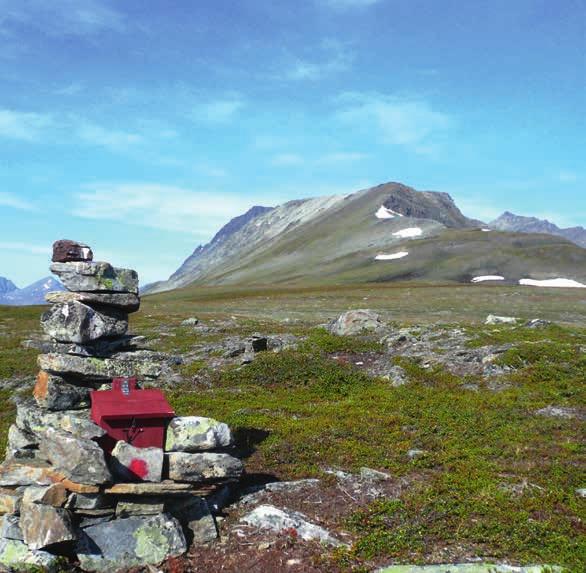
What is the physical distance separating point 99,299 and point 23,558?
672 centimetres

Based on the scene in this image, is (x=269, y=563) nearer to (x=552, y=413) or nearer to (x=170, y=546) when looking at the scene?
(x=170, y=546)

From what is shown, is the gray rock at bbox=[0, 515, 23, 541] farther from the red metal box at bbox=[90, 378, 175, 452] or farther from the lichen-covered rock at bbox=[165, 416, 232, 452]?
the lichen-covered rock at bbox=[165, 416, 232, 452]

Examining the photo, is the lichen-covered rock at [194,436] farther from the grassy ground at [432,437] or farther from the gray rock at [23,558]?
the grassy ground at [432,437]

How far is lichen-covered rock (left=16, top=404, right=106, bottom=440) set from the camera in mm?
13000

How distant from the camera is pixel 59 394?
1509 cm

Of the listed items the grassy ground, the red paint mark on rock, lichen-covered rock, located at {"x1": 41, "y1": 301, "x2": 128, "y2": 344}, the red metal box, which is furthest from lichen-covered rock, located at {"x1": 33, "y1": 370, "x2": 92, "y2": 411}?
the grassy ground

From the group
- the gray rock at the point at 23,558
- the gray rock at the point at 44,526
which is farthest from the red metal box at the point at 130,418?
the gray rock at the point at 23,558

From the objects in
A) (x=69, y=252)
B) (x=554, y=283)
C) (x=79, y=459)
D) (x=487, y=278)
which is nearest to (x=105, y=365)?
(x=69, y=252)

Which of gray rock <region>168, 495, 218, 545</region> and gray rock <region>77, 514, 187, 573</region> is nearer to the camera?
gray rock <region>77, 514, 187, 573</region>

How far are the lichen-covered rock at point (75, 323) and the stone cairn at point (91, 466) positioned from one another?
3cm

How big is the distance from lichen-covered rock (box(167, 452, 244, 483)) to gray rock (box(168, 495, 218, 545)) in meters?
0.67

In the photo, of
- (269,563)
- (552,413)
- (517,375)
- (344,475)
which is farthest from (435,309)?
(269,563)

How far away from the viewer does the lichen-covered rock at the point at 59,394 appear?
49.2ft

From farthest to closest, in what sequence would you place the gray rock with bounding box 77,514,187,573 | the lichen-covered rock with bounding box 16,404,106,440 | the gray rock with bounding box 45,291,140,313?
the gray rock with bounding box 45,291,140,313
the lichen-covered rock with bounding box 16,404,106,440
the gray rock with bounding box 77,514,187,573
